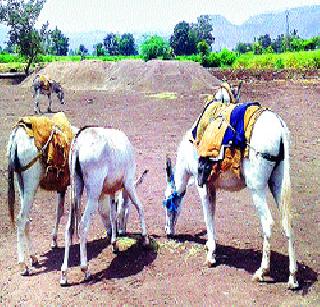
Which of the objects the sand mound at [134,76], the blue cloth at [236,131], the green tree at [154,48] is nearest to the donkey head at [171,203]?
the blue cloth at [236,131]

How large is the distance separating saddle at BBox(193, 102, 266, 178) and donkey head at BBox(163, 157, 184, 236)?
3.66 ft

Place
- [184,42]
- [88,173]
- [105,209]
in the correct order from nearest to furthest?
[88,173] → [105,209] → [184,42]

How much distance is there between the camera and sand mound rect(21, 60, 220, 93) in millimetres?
35469

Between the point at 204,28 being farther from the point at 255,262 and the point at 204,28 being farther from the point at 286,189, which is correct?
the point at 286,189

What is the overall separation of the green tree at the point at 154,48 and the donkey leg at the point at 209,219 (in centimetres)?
3894

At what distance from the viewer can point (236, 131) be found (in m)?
6.53

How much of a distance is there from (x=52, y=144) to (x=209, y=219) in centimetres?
232

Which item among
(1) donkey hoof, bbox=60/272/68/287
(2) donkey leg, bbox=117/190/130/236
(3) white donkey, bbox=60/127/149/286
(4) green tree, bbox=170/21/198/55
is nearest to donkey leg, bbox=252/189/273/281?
(3) white donkey, bbox=60/127/149/286

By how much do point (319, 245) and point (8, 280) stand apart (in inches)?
170

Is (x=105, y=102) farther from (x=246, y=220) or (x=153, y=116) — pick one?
(x=246, y=220)

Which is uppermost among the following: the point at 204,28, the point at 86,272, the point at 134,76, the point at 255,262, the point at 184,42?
the point at 204,28

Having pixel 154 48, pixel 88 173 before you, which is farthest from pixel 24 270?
pixel 154 48

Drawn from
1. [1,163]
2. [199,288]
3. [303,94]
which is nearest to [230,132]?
[199,288]

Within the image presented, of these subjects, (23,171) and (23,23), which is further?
(23,23)
